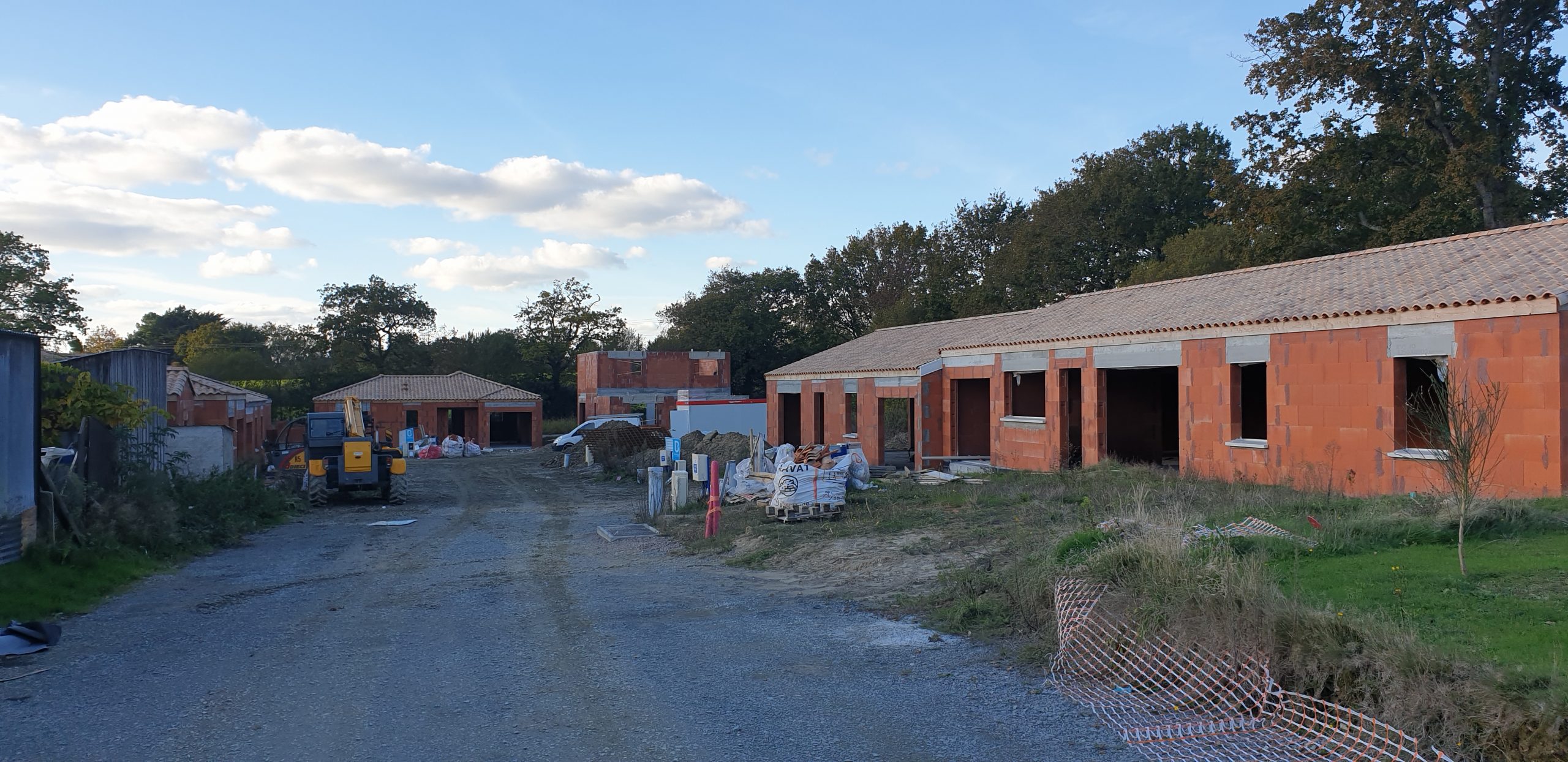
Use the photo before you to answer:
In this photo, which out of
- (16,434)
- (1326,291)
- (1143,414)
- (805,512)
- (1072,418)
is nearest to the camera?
(16,434)

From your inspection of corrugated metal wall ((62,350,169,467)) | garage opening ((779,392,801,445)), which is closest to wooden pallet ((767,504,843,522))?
corrugated metal wall ((62,350,169,467))

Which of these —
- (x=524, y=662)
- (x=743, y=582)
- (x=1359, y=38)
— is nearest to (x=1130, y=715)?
(x=524, y=662)

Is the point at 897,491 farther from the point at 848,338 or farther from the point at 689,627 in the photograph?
the point at 848,338

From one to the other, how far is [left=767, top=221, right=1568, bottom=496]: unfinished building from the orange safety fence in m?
6.24

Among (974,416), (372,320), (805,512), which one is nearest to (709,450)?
(974,416)

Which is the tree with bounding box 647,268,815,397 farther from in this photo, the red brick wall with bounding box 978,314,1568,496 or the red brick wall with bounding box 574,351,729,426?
the red brick wall with bounding box 978,314,1568,496

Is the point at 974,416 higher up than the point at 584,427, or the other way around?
the point at 974,416

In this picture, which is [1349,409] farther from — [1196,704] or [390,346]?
[390,346]

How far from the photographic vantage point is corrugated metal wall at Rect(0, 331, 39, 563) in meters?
11.2

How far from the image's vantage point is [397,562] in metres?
14.2

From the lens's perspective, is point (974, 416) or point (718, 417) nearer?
point (974, 416)

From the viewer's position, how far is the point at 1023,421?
2347cm

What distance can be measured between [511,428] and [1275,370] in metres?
47.5

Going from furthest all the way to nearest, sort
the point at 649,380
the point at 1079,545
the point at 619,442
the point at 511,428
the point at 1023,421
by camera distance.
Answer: the point at 511,428 → the point at 649,380 → the point at 619,442 → the point at 1023,421 → the point at 1079,545
